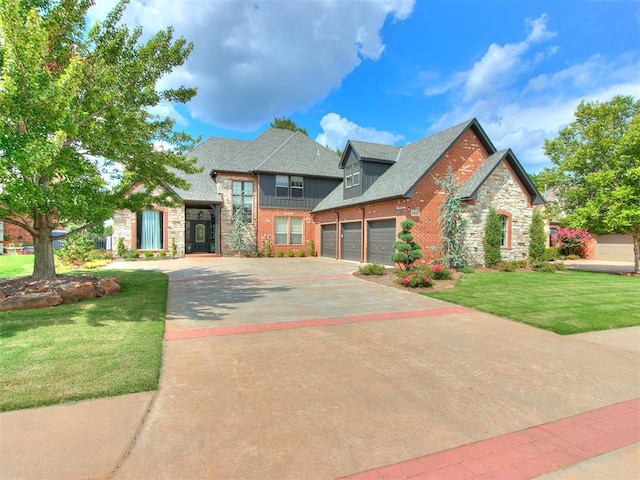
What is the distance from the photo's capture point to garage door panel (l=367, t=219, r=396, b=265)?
54.9ft

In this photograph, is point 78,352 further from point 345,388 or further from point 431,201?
point 431,201

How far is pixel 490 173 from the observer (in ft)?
54.6

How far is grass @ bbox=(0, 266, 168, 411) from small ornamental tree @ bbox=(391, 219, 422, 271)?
9.31 meters

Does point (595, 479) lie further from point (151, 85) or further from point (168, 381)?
point (151, 85)

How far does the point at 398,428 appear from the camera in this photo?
3236 mm

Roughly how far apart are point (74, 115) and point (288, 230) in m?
18.4

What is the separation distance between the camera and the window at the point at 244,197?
80.5 ft

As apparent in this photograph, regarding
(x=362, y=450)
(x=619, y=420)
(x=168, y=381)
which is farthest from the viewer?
(x=168, y=381)

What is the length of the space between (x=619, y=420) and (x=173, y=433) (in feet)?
14.6

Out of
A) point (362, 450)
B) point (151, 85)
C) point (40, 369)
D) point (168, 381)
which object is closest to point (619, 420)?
point (362, 450)

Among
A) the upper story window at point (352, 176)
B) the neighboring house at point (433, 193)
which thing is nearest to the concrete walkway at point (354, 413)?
the neighboring house at point (433, 193)

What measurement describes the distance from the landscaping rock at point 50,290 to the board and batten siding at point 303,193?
1578 centimetres

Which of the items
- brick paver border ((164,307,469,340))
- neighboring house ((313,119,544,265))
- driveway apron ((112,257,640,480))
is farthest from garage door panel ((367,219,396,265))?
driveway apron ((112,257,640,480))

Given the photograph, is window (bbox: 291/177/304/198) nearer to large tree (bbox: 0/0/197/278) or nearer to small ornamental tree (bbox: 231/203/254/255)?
small ornamental tree (bbox: 231/203/254/255)
